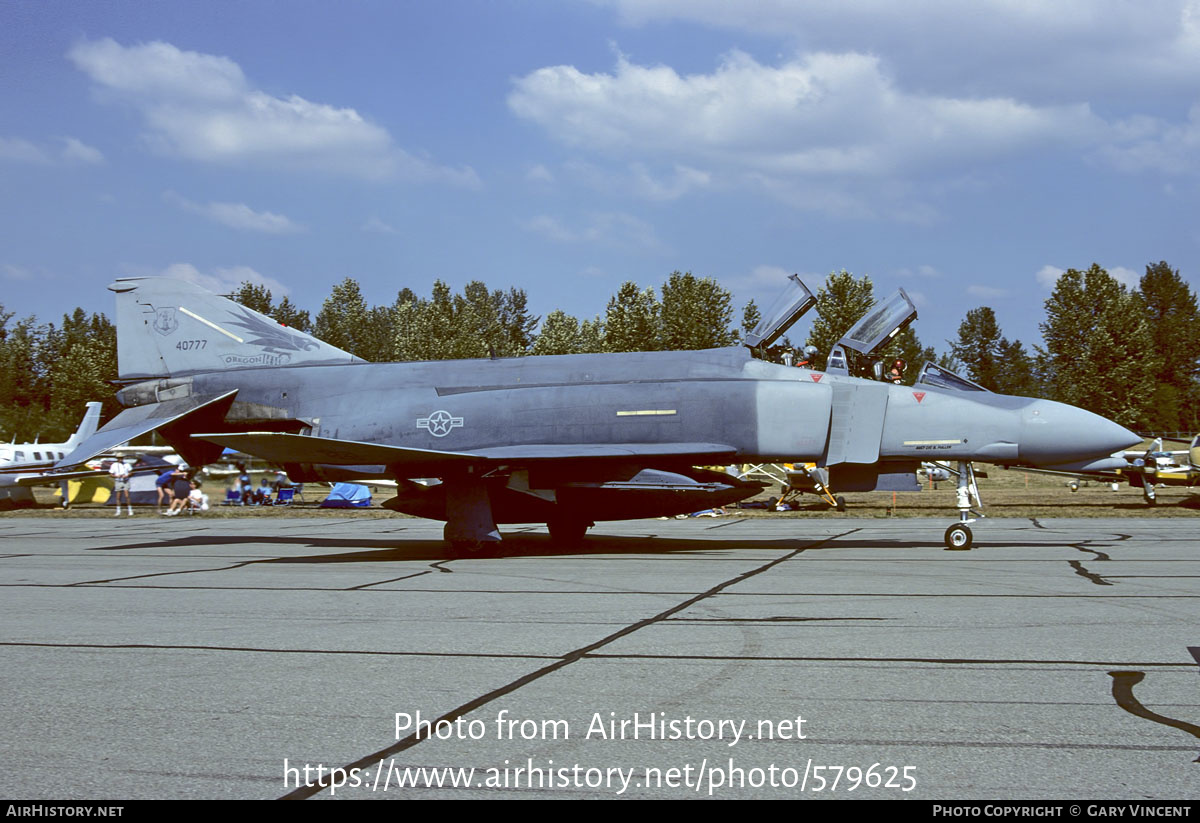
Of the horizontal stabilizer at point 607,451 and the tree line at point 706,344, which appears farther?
the tree line at point 706,344

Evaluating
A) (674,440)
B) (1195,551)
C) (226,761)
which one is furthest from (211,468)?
(226,761)

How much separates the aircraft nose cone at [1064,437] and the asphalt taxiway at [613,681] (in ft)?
6.52

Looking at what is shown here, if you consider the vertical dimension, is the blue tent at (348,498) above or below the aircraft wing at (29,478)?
below

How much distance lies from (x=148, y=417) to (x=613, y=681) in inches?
531

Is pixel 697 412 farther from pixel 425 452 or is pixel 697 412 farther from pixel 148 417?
pixel 148 417

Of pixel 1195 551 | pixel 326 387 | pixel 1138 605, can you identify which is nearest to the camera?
pixel 1138 605

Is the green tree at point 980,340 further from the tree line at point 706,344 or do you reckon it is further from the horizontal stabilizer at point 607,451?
the horizontal stabilizer at point 607,451

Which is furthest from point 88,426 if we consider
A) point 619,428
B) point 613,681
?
point 613,681

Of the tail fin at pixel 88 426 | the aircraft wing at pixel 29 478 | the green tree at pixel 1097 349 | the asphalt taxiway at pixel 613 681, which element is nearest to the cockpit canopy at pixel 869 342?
the asphalt taxiway at pixel 613 681

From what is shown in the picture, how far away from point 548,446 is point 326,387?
4.14 metres

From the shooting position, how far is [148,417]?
16906 mm

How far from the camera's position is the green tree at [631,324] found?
5316cm
